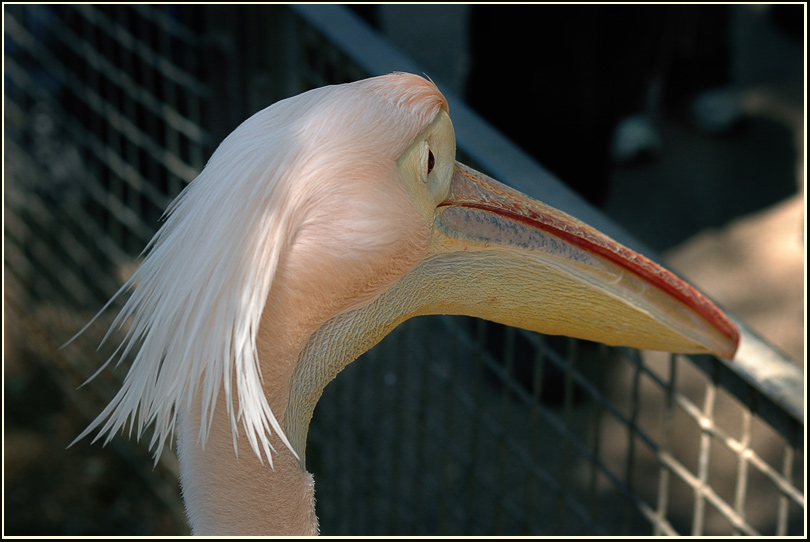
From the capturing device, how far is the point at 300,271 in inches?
39.7

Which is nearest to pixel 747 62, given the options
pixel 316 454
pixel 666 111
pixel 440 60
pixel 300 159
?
pixel 666 111

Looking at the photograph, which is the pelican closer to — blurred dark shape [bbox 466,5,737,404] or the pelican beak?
the pelican beak

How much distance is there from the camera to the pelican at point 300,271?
98 cm

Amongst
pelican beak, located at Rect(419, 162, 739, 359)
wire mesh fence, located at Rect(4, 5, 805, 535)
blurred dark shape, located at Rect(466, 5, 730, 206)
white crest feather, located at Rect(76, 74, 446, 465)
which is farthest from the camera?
blurred dark shape, located at Rect(466, 5, 730, 206)

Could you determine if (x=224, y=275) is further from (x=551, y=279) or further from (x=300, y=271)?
(x=551, y=279)

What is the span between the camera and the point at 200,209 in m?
0.99

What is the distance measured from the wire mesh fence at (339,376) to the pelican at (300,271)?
47 centimetres

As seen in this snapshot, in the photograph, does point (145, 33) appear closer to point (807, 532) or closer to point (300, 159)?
point (300, 159)

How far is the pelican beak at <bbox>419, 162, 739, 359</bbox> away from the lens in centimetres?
120

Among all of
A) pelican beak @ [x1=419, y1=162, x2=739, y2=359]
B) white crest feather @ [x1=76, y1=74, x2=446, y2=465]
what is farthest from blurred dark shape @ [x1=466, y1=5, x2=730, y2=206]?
white crest feather @ [x1=76, y1=74, x2=446, y2=465]

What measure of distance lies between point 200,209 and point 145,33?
5.50 ft

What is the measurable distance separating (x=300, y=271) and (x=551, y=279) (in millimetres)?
406

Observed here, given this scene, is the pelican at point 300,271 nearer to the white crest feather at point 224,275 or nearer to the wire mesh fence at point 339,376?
the white crest feather at point 224,275

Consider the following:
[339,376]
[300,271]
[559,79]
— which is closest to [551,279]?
[300,271]
